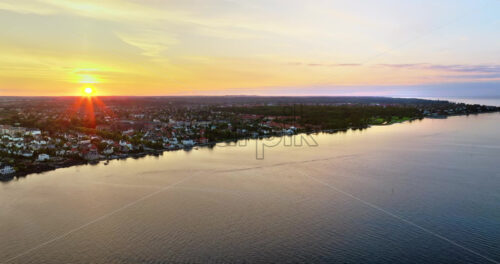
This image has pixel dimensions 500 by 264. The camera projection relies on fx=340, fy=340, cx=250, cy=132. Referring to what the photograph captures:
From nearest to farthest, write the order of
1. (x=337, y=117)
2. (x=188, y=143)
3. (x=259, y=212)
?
1. (x=259, y=212)
2. (x=188, y=143)
3. (x=337, y=117)

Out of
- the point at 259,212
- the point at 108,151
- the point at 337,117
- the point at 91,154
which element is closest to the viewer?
the point at 259,212

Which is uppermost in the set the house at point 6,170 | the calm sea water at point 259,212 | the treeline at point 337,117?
the treeline at point 337,117

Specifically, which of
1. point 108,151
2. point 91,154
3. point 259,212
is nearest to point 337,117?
point 108,151

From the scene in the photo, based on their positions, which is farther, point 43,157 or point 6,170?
point 43,157

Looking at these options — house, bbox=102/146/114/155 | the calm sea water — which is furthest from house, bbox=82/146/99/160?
the calm sea water

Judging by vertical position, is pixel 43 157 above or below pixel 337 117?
below

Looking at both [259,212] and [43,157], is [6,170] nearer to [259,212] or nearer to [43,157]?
[43,157]

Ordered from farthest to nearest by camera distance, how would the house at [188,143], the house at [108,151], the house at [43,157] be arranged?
1. the house at [188,143]
2. the house at [108,151]
3. the house at [43,157]

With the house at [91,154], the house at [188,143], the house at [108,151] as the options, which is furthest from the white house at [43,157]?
the house at [188,143]

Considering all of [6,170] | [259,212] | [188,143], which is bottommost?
[259,212]

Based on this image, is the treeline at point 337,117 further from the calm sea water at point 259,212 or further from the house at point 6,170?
the house at point 6,170
